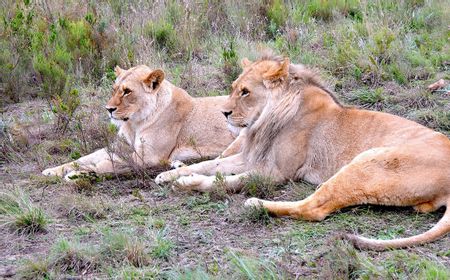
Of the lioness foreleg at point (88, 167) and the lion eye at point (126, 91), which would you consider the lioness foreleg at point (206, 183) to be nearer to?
the lioness foreleg at point (88, 167)

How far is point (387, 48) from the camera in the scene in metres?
7.31

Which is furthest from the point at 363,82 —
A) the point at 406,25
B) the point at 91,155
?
the point at 91,155

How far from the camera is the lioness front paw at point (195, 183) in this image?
498 centimetres

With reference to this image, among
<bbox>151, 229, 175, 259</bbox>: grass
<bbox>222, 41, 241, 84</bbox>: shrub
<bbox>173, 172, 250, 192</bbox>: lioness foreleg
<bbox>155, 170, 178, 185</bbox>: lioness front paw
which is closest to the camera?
<bbox>151, 229, 175, 259</bbox>: grass

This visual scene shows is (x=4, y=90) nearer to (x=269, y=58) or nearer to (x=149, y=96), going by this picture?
(x=149, y=96)

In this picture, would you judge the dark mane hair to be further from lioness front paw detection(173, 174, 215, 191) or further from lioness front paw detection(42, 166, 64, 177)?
lioness front paw detection(42, 166, 64, 177)

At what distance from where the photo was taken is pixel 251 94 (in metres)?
5.13

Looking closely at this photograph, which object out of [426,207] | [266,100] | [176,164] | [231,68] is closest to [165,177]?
[176,164]

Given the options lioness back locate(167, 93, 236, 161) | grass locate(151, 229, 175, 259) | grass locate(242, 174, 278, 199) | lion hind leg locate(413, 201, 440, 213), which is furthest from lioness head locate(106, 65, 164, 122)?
lion hind leg locate(413, 201, 440, 213)

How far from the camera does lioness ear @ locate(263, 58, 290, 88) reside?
5.04 metres

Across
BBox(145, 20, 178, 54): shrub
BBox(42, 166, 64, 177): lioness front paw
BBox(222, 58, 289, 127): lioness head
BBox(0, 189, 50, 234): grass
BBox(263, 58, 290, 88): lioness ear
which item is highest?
BBox(263, 58, 290, 88): lioness ear

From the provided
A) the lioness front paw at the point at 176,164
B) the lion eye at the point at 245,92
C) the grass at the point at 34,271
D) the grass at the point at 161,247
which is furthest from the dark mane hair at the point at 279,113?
the grass at the point at 34,271

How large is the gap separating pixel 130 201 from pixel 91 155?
3.54 ft

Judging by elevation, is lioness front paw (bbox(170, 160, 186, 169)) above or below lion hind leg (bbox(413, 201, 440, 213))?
below
